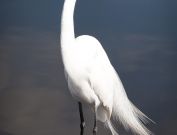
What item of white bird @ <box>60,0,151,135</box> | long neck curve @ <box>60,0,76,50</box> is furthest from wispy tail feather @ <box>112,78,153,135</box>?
long neck curve @ <box>60,0,76,50</box>

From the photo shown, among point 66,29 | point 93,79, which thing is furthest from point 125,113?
point 66,29

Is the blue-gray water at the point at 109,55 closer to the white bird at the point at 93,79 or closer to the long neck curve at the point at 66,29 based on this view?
the white bird at the point at 93,79

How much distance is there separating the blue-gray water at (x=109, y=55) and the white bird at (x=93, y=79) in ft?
0.36

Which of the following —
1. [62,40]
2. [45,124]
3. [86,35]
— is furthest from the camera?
[45,124]

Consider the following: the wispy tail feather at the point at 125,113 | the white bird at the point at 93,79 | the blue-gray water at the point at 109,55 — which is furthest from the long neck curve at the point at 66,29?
the wispy tail feather at the point at 125,113

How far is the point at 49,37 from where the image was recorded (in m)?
2.26

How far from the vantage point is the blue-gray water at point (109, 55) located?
223 centimetres

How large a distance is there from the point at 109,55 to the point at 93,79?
0.90 feet

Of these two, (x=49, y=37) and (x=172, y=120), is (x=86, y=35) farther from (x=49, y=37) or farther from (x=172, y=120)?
(x=172, y=120)

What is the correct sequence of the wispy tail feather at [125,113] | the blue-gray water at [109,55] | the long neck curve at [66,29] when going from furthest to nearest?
the blue-gray water at [109,55], the wispy tail feather at [125,113], the long neck curve at [66,29]

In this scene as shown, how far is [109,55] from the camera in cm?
223

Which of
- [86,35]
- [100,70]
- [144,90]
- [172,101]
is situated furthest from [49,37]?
[172,101]

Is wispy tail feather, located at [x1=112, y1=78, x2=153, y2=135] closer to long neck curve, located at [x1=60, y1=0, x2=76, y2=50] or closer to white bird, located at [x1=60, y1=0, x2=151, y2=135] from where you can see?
white bird, located at [x1=60, y1=0, x2=151, y2=135]

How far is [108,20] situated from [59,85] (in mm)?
418
